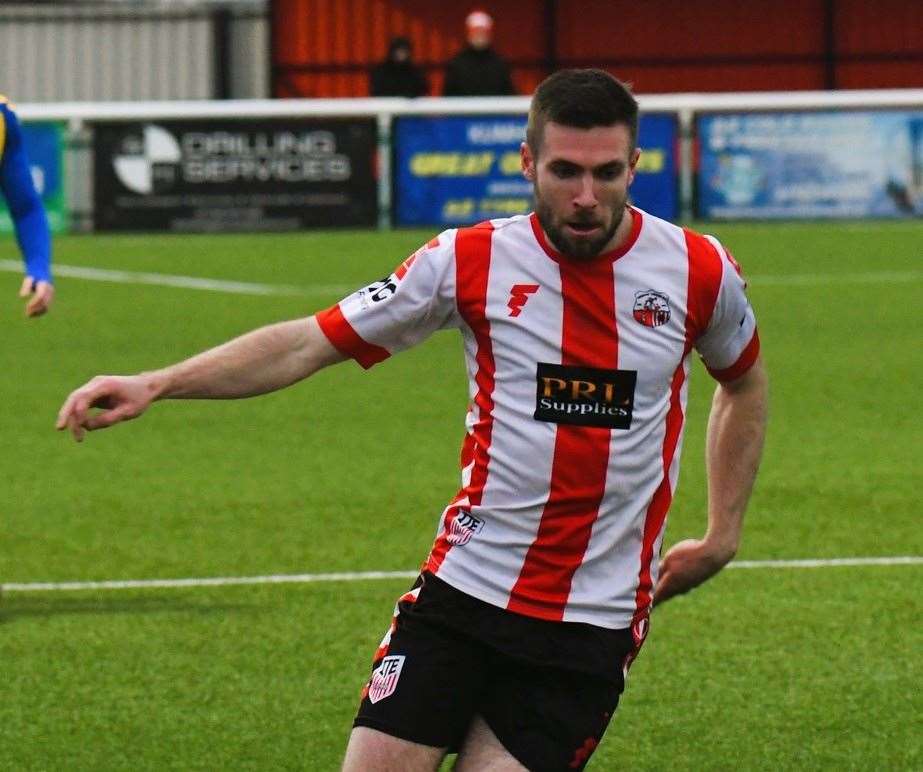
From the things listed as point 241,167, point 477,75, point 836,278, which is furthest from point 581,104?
point 477,75

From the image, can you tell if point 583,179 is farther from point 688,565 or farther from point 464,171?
point 464,171

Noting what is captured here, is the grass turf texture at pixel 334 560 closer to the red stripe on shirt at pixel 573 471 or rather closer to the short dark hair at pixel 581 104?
the red stripe on shirt at pixel 573 471

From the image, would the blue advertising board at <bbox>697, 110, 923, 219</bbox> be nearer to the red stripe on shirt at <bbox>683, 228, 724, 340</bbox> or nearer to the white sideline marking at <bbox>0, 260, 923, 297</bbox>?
the white sideline marking at <bbox>0, 260, 923, 297</bbox>

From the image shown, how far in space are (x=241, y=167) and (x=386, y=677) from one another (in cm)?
2042

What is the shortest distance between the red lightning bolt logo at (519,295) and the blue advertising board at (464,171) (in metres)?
19.9

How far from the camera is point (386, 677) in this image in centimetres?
446

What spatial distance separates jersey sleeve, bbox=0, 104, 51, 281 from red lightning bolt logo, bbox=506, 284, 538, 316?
15.7ft

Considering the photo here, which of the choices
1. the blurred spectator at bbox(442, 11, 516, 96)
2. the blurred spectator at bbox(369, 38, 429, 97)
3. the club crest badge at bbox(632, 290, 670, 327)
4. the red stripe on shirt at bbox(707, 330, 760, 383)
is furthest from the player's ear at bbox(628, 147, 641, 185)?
the blurred spectator at bbox(369, 38, 429, 97)

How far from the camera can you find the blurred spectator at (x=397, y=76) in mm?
27172

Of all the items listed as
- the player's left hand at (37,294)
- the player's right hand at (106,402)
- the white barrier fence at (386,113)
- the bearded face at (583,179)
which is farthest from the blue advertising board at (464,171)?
the player's right hand at (106,402)

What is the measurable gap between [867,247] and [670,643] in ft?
50.0

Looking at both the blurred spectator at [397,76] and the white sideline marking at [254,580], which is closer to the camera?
the white sideline marking at [254,580]

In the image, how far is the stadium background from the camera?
643 cm

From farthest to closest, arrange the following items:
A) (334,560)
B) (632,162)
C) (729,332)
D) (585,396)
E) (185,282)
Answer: (185,282), (334,560), (729,332), (585,396), (632,162)
